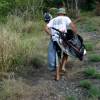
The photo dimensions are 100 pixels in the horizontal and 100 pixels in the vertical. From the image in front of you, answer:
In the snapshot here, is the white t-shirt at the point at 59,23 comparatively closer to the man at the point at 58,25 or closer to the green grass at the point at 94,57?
the man at the point at 58,25

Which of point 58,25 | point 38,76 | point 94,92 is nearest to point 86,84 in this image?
Answer: point 94,92

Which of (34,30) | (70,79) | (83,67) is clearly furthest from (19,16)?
(70,79)

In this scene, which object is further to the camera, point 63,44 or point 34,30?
point 34,30

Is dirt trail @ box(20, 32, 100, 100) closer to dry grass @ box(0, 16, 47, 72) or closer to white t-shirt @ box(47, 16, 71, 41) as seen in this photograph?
dry grass @ box(0, 16, 47, 72)

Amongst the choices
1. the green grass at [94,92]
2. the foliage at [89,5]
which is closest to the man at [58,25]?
the green grass at [94,92]

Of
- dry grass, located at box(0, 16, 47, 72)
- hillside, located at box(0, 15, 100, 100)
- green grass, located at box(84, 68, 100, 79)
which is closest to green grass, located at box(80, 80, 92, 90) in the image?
hillside, located at box(0, 15, 100, 100)

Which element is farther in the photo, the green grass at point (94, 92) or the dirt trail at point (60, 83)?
the dirt trail at point (60, 83)

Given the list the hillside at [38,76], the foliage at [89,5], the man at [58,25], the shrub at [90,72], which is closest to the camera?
the hillside at [38,76]

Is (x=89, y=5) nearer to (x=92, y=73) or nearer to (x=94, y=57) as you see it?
(x=94, y=57)

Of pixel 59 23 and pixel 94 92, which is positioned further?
pixel 59 23

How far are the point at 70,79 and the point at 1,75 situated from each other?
1507 mm

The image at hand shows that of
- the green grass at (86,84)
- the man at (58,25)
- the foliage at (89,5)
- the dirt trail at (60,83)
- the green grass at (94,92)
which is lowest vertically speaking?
the foliage at (89,5)

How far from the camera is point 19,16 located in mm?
14344

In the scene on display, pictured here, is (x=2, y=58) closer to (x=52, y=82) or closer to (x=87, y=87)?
(x=52, y=82)
